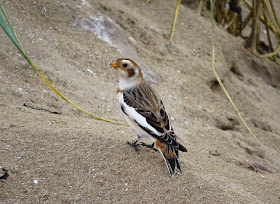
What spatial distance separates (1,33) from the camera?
4086 mm

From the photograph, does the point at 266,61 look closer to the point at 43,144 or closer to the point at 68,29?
the point at 68,29

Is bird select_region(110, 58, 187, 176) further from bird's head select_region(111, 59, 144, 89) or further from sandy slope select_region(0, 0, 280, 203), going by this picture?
sandy slope select_region(0, 0, 280, 203)

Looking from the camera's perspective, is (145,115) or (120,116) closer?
(145,115)

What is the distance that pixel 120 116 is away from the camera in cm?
410

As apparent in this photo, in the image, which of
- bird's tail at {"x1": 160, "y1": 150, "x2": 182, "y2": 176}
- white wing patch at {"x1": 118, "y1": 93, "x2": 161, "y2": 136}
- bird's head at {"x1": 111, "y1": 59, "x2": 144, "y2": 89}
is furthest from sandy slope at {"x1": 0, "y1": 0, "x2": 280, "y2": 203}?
bird's head at {"x1": 111, "y1": 59, "x2": 144, "y2": 89}

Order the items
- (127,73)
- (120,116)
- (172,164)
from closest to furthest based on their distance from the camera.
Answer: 1. (172,164)
2. (127,73)
3. (120,116)

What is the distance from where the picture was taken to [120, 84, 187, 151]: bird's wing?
9.47 ft

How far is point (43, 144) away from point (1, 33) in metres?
1.86

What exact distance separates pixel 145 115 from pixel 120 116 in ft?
3.61

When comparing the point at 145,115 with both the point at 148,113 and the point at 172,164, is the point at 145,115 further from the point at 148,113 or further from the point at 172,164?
the point at 172,164

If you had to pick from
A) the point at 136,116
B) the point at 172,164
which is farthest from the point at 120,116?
the point at 172,164

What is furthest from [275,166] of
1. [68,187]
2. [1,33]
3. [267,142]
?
[1,33]

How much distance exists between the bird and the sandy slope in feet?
0.42

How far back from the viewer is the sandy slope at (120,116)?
8.49 feet
